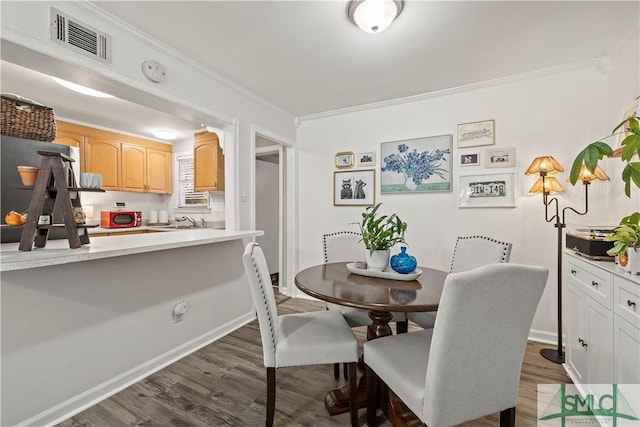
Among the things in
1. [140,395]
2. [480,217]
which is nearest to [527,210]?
[480,217]

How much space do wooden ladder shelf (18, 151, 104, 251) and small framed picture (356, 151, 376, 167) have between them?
2.72 m

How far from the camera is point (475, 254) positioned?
2.27 m

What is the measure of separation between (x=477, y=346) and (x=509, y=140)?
7.88 ft

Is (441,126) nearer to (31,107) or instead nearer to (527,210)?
(527,210)

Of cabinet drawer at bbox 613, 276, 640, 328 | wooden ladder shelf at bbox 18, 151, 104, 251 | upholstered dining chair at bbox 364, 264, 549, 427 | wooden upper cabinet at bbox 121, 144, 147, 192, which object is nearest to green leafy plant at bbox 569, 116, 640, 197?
cabinet drawer at bbox 613, 276, 640, 328

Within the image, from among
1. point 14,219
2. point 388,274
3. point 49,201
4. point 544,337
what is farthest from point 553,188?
point 14,219

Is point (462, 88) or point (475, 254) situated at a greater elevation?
point (462, 88)

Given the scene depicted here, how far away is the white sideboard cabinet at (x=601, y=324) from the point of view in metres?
1.27

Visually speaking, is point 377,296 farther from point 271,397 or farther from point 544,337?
point 544,337

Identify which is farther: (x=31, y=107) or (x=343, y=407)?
(x=343, y=407)

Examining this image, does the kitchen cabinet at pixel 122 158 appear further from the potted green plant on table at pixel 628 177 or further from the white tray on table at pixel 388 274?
the potted green plant on table at pixel 628 177

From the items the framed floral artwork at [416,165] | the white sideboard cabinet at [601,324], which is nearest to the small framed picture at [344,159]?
the framed floral artwork at [416,165]

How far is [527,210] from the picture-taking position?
2648 mm

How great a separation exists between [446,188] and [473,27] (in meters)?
1.50
